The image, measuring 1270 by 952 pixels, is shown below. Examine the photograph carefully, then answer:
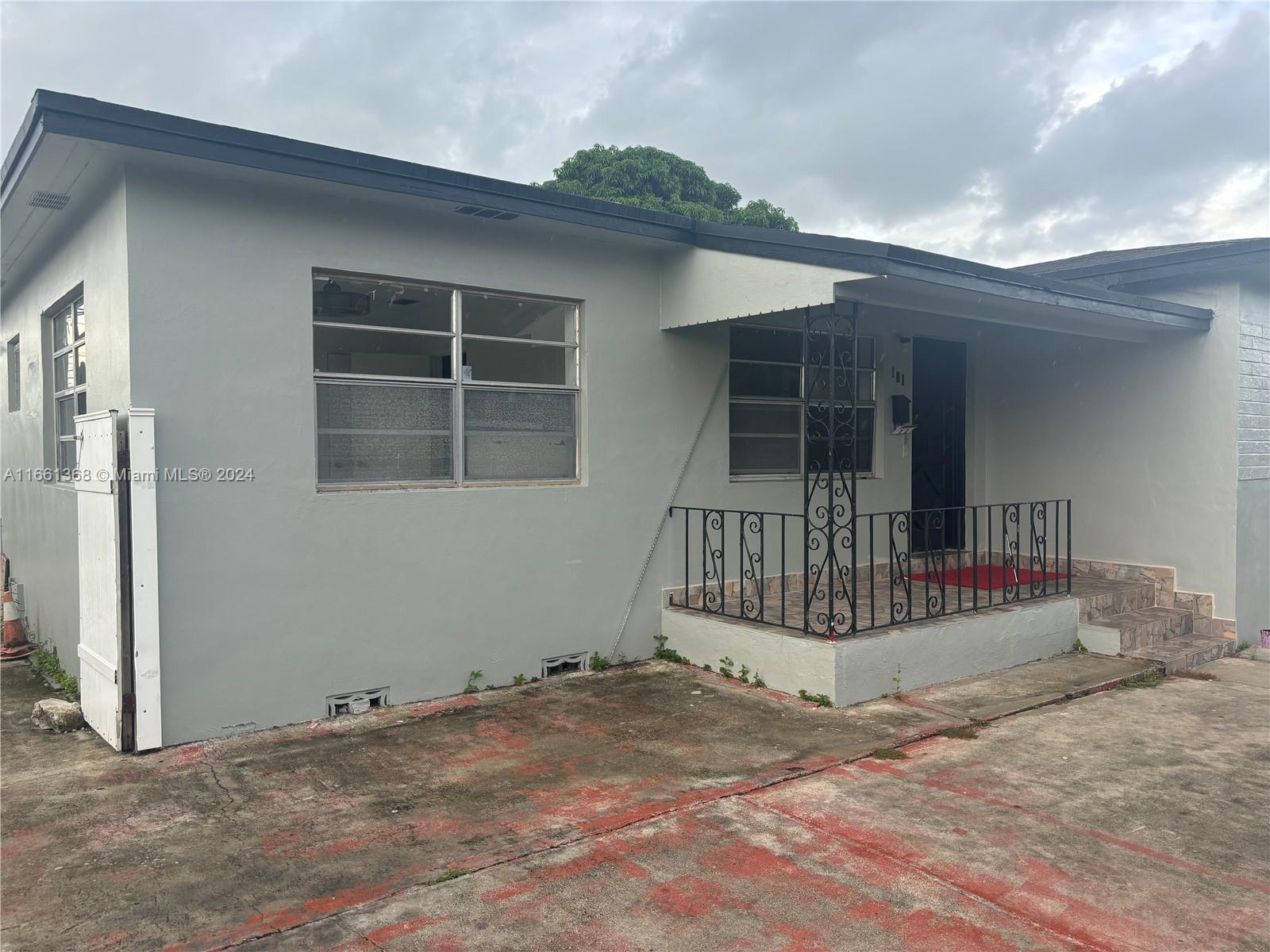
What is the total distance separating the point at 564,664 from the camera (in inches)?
243

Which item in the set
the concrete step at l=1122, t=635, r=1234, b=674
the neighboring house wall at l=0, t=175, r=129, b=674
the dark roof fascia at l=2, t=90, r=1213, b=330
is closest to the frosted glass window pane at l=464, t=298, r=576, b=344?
the dark roof fascia at l=2, t=90, r=1213, b=330

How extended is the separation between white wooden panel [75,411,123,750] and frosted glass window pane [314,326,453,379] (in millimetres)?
1216

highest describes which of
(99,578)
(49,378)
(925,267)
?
(925,267)

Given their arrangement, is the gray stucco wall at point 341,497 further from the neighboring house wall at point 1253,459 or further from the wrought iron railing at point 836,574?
the neighboring house wall at point 1253,459

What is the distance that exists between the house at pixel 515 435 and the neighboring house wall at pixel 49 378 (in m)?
0.05

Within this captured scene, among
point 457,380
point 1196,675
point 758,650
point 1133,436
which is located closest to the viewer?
point 457,380

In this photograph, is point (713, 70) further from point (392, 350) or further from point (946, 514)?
point (392, 350)

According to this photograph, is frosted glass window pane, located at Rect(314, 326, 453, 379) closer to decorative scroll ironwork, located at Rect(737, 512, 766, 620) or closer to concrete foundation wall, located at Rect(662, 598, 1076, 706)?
concrete foundation wall, located at Rect(662, 598, 1076, 706)

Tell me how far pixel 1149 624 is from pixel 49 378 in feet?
29.8

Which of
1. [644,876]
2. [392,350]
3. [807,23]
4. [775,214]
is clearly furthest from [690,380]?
[775,214]

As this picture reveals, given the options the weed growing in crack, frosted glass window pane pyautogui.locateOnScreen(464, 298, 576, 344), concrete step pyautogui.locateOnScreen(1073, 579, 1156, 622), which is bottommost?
the weed growing in crack

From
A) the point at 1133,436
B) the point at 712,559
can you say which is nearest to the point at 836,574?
the point at 712,559

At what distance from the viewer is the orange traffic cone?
7.05 meters

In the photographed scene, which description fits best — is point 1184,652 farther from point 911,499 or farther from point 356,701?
point 356,701
